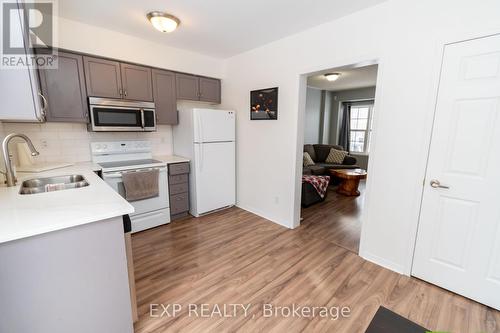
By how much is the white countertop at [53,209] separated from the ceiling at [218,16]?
5.85 ft

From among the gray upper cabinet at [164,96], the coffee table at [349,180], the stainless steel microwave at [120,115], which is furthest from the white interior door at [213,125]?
the coffee table at [349,180]

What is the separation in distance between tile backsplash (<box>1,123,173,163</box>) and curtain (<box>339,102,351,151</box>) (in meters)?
5.84

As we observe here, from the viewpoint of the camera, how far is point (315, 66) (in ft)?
8.37

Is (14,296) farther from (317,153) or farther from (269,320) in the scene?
(317,153)

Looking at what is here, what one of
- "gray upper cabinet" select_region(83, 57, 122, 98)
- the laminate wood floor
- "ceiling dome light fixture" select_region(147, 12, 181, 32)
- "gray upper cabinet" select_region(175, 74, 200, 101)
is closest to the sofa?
the laminate wood floor

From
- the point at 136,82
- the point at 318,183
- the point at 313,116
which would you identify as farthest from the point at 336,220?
the point at 313,116

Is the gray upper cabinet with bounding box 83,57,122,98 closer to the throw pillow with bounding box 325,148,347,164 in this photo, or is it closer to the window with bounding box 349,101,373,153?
the throw pillow with bounding box 325,148,347,164

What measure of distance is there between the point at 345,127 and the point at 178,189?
18.0ft

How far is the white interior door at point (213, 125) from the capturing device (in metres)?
3.18

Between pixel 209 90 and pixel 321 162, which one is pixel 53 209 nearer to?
pixel 209 90

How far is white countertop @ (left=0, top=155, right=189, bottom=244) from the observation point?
3.40 ft

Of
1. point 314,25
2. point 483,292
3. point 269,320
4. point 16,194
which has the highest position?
point 314,25

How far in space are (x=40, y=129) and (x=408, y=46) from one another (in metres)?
3.98

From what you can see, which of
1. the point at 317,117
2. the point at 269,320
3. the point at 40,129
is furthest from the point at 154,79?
the point at 317,117
